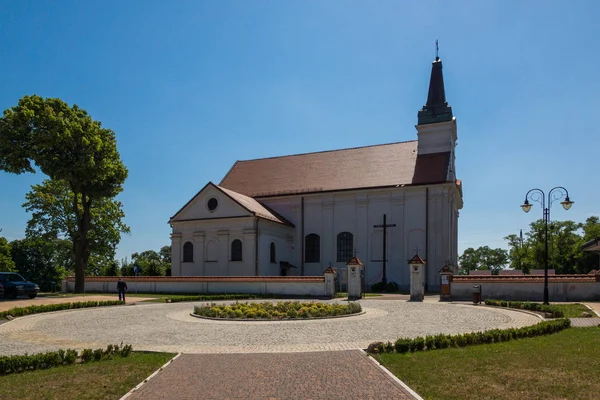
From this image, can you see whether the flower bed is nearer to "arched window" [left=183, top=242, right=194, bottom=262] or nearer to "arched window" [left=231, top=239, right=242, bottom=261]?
"arched window" [left=231, top=239, right=242, bottom=261]

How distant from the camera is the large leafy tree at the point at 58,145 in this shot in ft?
106

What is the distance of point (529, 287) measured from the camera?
26812 millimetres

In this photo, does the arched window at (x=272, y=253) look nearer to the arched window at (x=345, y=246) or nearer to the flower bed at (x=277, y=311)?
the arched window at (x=345, y=246)

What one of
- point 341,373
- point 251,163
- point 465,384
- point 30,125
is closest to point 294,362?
point 341,373

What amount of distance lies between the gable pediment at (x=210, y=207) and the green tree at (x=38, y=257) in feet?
87.6

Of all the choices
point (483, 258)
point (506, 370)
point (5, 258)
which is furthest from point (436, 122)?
point (483, 258)

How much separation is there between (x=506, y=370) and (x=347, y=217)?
35.6m

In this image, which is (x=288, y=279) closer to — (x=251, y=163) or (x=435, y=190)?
(x=435, y=190)

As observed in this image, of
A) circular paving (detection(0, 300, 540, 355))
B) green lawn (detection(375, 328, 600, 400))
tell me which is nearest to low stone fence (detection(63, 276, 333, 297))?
circular paving (detection(0, 300, 540, 355))

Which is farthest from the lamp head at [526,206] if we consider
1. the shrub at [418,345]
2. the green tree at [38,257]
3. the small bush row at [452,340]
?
the green tree at [38,257]

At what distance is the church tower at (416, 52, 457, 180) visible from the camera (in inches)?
1711

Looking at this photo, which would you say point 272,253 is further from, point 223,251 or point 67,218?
point 67,218

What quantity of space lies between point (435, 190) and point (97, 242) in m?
36.6

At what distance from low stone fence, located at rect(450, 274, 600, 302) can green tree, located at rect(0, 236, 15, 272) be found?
2068 inches
